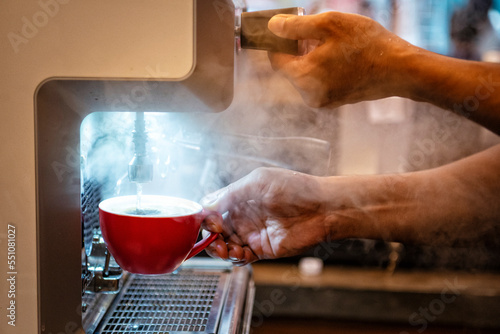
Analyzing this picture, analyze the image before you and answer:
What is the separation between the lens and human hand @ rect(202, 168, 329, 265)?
0.77 meters

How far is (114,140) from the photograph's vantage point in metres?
0.68

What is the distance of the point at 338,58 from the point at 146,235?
0.37 meters

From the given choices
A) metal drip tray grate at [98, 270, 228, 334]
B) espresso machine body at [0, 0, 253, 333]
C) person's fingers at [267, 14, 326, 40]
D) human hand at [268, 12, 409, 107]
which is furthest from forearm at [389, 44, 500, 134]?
metal drip tray grate at [98, 270, 228, 334]

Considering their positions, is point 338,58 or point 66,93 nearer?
point 66,93

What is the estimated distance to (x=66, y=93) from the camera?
52 cm

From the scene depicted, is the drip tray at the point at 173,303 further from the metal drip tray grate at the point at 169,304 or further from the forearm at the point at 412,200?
the forearm at the point at 412,200

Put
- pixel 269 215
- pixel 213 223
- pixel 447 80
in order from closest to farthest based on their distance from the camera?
pixel 213 223 → pixel 447 80 → pixel 269 215

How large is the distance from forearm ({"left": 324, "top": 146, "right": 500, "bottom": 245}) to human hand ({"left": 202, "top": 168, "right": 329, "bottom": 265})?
1.9 inches

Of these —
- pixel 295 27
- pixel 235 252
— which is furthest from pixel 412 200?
pixel 295 27

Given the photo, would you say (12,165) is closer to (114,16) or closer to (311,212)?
(114,16)

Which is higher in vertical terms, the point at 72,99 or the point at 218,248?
the point at 72,99

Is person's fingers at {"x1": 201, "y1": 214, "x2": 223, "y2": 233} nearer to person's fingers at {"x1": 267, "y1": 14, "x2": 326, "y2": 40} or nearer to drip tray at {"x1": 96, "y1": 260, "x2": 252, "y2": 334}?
drip tray at {"x1": 96, "y1": 260, "x2": 252, "y2": 334}

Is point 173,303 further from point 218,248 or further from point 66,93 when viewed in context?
point 66,93

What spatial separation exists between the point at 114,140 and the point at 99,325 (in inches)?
10.6
